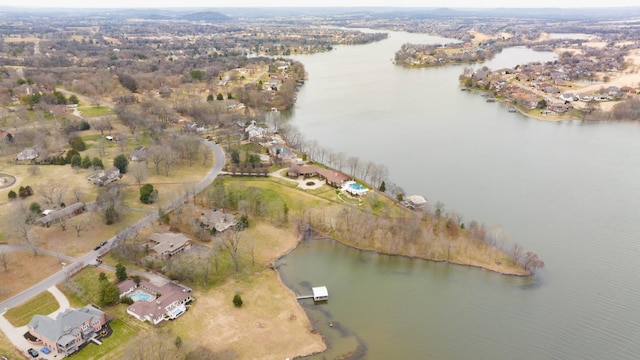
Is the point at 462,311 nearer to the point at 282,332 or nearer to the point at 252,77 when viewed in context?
the point at 282,332

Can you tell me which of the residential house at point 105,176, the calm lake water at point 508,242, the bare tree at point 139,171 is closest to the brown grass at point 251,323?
the calm lake water at point 508,242

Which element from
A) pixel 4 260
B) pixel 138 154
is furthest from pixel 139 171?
pixel 4 260

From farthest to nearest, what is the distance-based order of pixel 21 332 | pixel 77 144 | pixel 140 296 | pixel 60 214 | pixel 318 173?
pixel 77 144, pixel 318 173, pixel 60 214, pixel 140 296, pixel 21 332

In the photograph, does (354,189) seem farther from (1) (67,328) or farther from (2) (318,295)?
(1) (67,328)

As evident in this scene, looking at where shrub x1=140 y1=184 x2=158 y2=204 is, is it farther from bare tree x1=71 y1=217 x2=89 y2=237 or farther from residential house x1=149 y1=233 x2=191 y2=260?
residential house x1=149 y1=233 x2=191 y2=260

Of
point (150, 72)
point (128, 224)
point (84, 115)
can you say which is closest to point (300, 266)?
point (128, 224)
